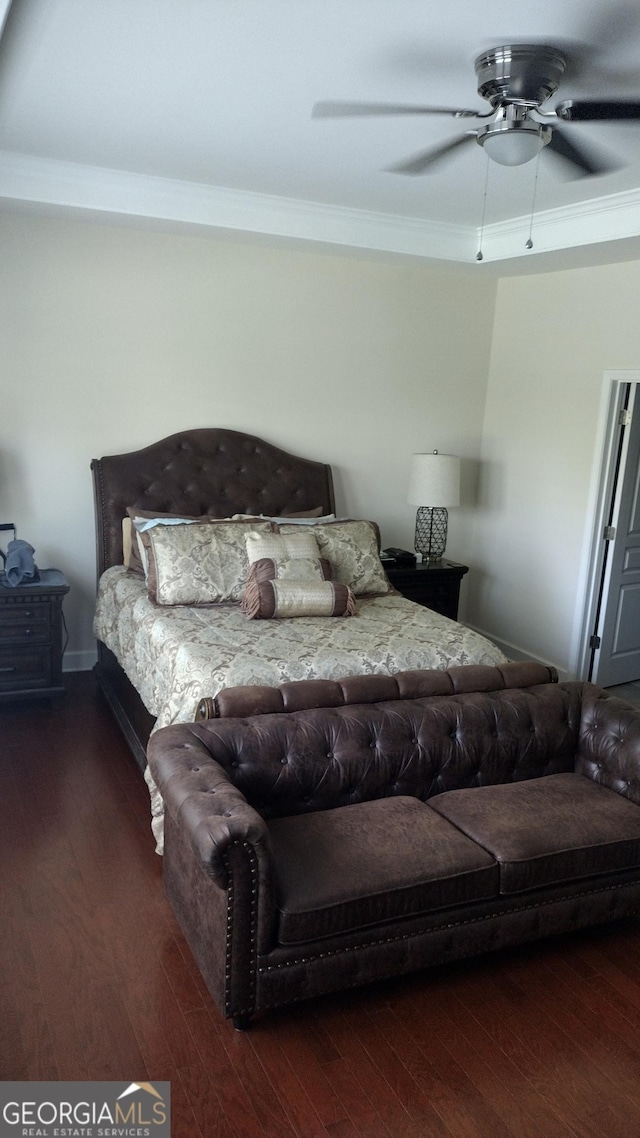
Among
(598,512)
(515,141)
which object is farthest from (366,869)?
(598,512)

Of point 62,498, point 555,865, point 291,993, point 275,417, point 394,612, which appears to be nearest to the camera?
point 291,993

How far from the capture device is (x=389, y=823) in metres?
2.68

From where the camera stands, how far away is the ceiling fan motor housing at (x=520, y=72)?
256cm

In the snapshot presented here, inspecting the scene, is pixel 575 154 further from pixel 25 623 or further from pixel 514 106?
pixel 25 623

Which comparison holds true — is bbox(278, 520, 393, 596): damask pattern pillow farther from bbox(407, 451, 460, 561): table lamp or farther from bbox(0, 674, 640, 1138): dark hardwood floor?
bbox(0, 674, 640, 1138): dark hardwood floor

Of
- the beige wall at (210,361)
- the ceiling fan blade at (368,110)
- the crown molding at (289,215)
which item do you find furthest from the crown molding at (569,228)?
the ceiling fan blade at (368,110)

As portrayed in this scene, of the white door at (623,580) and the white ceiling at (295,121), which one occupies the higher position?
the white ceiling at (295,121)

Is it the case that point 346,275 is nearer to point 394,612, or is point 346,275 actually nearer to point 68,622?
point 394,612

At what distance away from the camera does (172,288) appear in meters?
4.87

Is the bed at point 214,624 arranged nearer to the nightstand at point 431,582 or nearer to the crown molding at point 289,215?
the nightstand at point 431,582

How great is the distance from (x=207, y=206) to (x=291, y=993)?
12.3 feet

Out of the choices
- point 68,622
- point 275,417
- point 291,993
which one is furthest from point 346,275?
point 291,993

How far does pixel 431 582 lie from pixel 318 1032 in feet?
10.8

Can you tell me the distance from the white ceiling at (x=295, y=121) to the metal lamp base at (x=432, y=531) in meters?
1.58
